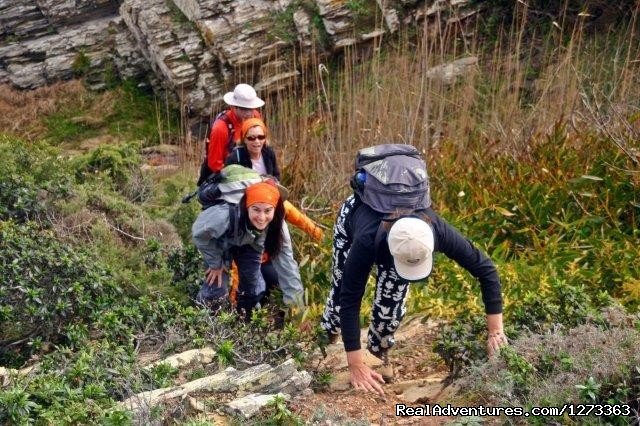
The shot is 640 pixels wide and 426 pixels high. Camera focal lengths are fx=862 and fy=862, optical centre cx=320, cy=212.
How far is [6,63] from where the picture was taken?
13.9 metres

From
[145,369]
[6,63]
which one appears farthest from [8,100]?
[145,369]

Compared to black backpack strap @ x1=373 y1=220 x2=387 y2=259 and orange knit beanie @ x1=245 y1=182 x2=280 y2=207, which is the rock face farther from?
black backpack strap @ x1=373 y1=220 x2=387 y2=259

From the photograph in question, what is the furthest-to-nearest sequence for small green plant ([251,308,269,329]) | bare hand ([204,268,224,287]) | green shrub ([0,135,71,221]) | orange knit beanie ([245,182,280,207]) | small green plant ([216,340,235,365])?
green shrub ([0,135,71,221]) → bare hand ([204,268,224,287]) → orange knit beanie ([245,182,280,207]) → small green plant ([251,308,269,329]) → small green plant ([216,340,235,365])

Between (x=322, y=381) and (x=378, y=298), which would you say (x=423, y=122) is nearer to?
(x=378, y=298)

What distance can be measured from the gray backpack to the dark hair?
40.4 inches

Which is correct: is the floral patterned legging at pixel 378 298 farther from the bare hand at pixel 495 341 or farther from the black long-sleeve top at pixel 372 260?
the bare hand at pixel 495 341

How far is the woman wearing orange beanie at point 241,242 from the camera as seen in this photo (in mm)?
4469

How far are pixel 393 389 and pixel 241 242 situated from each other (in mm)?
1186

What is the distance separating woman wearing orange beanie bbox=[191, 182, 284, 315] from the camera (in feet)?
14.7

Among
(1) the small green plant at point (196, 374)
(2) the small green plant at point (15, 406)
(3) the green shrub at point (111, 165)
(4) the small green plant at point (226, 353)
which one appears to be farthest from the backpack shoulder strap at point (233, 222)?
(3) the green shrub at point (111, 165)

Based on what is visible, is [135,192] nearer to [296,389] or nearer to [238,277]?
[238,277]

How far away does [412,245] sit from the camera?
3242 mm

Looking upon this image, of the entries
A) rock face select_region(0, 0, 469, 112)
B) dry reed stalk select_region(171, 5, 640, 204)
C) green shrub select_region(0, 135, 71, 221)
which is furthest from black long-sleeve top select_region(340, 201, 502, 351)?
rock face select_region(0, 0, 469, 112)

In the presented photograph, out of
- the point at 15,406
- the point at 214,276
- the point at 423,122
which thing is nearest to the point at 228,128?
the point at 214,276
